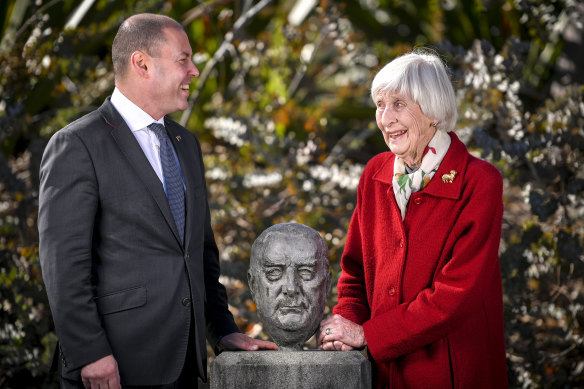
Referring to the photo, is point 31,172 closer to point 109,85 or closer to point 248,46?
point 109,85

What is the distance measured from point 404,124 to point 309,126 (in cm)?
326

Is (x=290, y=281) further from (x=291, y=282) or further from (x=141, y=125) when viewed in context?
(x=141, y=125)

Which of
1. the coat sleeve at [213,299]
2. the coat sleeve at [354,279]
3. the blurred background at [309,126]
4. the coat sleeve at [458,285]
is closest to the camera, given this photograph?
the coat sleeve at [458,285]

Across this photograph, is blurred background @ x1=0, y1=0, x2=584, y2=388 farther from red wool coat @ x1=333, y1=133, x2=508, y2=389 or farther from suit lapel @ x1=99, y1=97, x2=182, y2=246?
suit lapel @ x1=99, y1=97, x2=182, y2=246

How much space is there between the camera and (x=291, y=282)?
2.23 meters

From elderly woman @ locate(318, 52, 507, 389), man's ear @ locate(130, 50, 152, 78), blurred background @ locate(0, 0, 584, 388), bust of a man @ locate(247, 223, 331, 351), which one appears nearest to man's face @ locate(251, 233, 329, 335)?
bust of a man @ locate(247, 223, 331, 351)

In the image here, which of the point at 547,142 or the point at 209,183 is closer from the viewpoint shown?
the point at 547,142

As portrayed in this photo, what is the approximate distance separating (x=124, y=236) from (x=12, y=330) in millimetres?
2399

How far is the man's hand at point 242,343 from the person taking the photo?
2.33 metres

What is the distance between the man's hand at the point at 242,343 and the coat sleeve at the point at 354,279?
0.27m

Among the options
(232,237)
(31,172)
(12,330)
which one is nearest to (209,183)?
(232,237)

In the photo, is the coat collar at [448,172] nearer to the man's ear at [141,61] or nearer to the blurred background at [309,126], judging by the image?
the man's ear at [141,61]

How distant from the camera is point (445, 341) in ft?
7.17

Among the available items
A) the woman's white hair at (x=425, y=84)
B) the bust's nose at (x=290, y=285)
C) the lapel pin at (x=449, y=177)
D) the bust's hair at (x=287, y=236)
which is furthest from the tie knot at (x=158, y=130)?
the lapel pin at (x=449, y=177)
